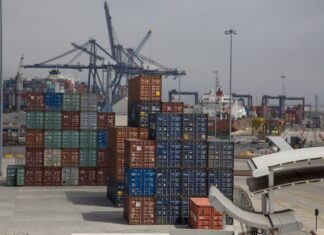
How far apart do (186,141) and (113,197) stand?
10630 mm

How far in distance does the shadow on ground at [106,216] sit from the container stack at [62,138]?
15.4 metres

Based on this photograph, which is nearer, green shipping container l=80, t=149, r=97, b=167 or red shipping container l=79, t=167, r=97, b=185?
green shipping container l=80, t=149, r=97, b=167

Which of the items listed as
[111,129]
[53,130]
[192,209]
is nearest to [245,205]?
[192,209]

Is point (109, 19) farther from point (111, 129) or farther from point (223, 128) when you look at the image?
point (111, 129)

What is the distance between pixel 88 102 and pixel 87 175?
23.9 ft

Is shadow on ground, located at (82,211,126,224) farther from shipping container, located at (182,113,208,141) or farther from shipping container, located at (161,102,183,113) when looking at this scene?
shipping container, located at (161,102,183,113)

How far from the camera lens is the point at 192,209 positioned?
38.9m

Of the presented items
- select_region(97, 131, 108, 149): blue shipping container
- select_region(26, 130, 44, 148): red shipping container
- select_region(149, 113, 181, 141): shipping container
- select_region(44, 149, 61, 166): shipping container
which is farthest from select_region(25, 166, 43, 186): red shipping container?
select_region(149, 113, 181, 141): shipping container

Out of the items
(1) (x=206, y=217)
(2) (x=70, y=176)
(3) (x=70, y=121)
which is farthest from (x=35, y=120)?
(1) (x=206, y=217)

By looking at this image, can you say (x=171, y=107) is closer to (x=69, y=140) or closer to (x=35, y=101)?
(x=69, y=140)

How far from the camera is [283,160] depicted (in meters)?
20.8

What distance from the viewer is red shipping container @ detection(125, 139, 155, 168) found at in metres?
39.9

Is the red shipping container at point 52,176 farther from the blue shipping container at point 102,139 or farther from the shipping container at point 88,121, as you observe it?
the shipping container at point 88,121

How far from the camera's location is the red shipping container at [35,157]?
58562 millimetres
